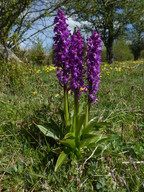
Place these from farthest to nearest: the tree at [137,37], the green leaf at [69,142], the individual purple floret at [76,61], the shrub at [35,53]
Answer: the tree at [137,37], the shrub at [35,53], the green leaf at [69,142], the individual purple floret at [76,61]

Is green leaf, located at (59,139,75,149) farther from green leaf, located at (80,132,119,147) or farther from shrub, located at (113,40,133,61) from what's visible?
shrub, located at (113,40,133,61)

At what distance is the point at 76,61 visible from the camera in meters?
1.50

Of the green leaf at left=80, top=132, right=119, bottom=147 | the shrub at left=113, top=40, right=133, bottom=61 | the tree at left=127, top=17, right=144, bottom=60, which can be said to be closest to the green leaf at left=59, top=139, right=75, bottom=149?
the green leaf at left=80, top=132, right=119, bottom=147

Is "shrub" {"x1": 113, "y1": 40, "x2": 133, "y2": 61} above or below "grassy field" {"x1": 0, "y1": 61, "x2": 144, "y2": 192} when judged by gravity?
above

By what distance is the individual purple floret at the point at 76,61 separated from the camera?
1426 millimetres

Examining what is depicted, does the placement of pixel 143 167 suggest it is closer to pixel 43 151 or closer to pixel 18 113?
pixel 43 151

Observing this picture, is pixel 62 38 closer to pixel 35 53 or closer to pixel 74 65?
pixel 74 65

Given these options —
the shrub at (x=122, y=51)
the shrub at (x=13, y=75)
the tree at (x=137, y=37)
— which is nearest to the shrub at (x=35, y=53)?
the shrub at (x=13, y=75)

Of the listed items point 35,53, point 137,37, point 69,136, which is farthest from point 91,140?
point 137,37

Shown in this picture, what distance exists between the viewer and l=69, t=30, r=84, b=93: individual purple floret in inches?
56.1

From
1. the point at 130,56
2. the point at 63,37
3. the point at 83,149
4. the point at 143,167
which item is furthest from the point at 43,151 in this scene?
the point at 130,56

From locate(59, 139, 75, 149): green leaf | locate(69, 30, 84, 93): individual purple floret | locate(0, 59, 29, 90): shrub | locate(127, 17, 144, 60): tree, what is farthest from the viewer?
locate(127, 17, 144, 60): tree

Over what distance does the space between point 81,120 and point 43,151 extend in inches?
19.2

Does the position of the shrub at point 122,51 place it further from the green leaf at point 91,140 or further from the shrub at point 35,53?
the green leaf at point 91,140
